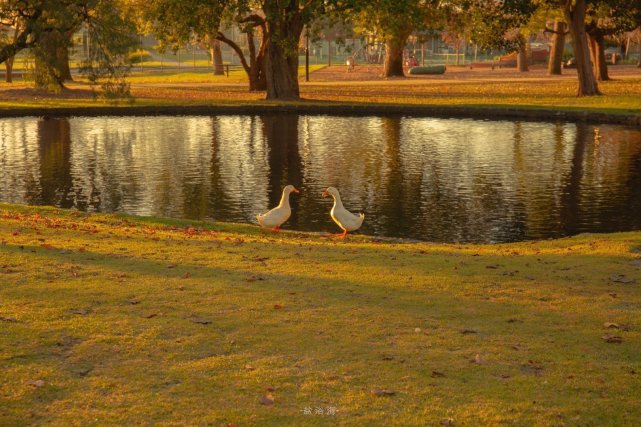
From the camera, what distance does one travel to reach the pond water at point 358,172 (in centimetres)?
2158

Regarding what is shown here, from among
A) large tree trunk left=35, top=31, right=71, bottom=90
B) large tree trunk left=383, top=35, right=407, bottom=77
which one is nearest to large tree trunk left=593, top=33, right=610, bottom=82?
large tree trunk left=383, top=35, right=407, bottom=77

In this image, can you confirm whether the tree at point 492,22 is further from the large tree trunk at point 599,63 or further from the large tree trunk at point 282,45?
the large tree trunk at point 599,63

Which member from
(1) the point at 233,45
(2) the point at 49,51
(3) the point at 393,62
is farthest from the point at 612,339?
(3) the point at 393,62

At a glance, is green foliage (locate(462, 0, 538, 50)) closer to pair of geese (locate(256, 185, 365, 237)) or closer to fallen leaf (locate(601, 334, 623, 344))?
pair of geese (locate(256, 185, 365, 237))

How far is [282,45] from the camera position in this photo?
159 feet

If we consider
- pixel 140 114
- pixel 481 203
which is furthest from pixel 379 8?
pixel 481 203

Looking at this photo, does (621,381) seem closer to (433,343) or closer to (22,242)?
(433,343)

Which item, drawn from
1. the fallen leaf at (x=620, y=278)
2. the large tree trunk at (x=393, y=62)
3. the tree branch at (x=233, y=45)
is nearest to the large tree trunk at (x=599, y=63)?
the large tree trunk at (x=393, y=62)

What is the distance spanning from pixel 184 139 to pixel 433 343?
28.4 m

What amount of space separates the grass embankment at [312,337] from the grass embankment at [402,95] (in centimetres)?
3241

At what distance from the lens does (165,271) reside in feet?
37.7

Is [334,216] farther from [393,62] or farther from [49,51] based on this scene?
[393,62]

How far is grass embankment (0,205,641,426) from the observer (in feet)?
23.0

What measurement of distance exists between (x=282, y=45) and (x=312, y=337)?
41.1m
